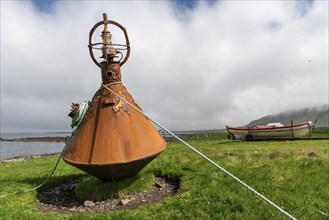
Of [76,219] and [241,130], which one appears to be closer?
[76,219]

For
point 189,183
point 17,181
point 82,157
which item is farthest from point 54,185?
point 189,183

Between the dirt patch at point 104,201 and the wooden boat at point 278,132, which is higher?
the wooden boat at point 278,132

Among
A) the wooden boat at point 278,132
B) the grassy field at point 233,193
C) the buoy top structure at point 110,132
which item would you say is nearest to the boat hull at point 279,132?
the wooden boat at point 278,132

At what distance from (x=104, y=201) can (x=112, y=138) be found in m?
1.73

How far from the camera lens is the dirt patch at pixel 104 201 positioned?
8.34 meters

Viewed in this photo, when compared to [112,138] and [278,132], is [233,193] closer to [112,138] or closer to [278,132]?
[112,138]

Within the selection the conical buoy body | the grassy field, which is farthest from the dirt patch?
the conical buoy body

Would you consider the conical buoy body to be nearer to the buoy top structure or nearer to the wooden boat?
the buoy top structure

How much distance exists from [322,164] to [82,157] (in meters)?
7.12

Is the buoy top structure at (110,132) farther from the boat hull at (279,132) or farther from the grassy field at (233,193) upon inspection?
the boat hull at (279,132)

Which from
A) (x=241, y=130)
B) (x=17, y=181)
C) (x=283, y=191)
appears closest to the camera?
(x=283, y=191)

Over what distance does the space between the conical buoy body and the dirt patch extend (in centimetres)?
74

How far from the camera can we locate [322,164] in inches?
395

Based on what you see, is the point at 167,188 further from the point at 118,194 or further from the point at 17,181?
the point at 17,181
